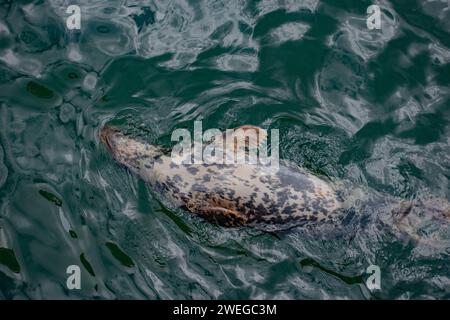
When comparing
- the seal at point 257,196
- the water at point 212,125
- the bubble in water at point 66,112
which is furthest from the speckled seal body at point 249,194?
the bubble in water at point 66,112

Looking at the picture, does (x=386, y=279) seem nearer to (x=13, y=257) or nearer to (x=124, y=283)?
(x=124, y=283)

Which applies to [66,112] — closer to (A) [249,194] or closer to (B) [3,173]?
(B) [3,173]

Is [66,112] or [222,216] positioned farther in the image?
[66,112]

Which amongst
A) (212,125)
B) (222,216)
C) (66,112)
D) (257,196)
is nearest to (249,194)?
(257,196)

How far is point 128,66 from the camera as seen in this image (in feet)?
24.2

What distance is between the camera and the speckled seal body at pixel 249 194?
563 cm

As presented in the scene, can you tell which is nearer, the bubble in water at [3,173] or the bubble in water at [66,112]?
the bubble in water at [3,173]

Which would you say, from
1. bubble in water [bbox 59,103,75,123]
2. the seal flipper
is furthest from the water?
the seal flipper

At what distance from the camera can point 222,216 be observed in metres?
5.75

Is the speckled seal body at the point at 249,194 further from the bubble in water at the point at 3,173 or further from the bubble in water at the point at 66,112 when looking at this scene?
the bubble in water at the point at 3,173

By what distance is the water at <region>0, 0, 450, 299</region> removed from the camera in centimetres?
579

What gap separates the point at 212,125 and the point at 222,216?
1.52 meters

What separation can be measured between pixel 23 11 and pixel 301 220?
5.21 m

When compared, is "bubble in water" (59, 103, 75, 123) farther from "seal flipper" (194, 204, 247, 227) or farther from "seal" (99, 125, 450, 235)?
"seal flipper" (194, 204, 247, 227)
